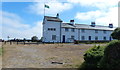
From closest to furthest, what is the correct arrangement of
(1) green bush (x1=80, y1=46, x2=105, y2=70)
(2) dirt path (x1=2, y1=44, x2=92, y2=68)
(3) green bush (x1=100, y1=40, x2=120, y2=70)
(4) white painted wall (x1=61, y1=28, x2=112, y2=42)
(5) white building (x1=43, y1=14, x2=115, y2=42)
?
1. (3) green bush (x1=100, y1=40, x2=120, y2=70)
2. (1) green bush (x1=80, y1=46, x2=105, y2=70)
3. (2) dirt path (x1=2, y1=44, x2=92, y2=68)
4. (5) white building (x1=43, y1=14, x2=115, y2=42)
5. (4) white painted wall (x1=61, y1=28, x2=112, y2=42)

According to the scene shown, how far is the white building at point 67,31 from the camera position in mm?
42406

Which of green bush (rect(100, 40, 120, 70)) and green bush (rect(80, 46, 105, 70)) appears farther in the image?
green bush (rect(80, 46, 105, 70))

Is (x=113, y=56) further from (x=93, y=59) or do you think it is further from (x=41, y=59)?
(x=41, y=59)

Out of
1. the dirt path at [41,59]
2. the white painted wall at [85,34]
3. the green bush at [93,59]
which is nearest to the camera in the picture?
the green bush at [93,59]

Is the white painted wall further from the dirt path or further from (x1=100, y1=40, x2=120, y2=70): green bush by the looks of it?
(x1=100, y1=40, x2=120, y2=70): green bush

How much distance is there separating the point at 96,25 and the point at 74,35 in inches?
395

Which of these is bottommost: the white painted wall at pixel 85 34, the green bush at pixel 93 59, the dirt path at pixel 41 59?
the dirt path at pixel 41 59

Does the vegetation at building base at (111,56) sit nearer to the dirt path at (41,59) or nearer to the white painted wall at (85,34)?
the dirt path at (41,59)

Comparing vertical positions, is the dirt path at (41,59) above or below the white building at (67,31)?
below

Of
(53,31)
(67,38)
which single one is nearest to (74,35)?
(67,38)

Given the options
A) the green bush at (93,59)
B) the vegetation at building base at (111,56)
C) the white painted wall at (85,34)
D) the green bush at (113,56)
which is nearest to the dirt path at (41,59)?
the green bush at (93,59)

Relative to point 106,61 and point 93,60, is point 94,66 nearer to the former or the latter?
point 93,60

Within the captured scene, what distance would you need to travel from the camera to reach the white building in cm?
4241

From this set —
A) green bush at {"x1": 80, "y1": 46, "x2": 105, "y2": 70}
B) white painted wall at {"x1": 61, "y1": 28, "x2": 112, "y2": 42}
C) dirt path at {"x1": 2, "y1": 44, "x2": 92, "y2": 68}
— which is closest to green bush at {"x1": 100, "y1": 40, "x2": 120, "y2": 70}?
green bush at {"x1": 80, "y1": 46, "x2": 105, "y2": 70}
